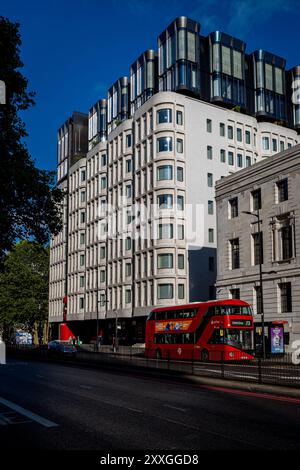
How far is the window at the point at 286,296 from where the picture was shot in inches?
1797

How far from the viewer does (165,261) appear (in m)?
65.7

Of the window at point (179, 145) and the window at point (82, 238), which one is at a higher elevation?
the window at point (179, 145)

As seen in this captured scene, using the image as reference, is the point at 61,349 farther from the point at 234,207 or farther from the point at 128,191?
the point at 128,191

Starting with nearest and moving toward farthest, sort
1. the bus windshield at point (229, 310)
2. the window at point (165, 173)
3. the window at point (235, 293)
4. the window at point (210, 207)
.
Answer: the bus windshield at point (229, 310) < the window at point (235, 293) < the window at point (165, 173) < the window at point (210, 207)

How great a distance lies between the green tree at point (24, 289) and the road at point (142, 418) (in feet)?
235

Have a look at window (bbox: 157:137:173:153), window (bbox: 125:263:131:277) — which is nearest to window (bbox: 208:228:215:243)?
window (bbox: 157:137:173:153)

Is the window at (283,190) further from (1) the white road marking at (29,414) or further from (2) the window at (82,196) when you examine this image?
(2) the window at (82,196)

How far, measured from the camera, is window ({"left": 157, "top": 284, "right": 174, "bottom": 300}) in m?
64.7

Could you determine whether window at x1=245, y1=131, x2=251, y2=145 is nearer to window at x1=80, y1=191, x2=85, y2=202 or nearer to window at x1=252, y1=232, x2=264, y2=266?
window at x1=80, y1=191, x2=85, y2=202

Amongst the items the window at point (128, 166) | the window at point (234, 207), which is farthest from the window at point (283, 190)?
the window at point (128, 166)

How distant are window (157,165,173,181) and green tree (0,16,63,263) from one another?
4209 cm

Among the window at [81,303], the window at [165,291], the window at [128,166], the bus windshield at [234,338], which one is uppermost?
the window at [128,166]

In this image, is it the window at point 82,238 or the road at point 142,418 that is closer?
the road at point 142,418
